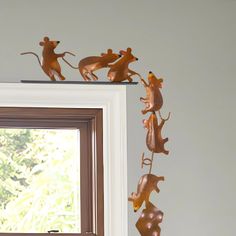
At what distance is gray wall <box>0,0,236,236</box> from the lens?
3.19 meters

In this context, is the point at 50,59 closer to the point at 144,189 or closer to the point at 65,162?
the point at 144,189

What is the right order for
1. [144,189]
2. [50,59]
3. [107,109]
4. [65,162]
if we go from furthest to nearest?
[65,162] < [107,109] < [50,59] < [144,189]

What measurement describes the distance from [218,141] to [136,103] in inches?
18.7

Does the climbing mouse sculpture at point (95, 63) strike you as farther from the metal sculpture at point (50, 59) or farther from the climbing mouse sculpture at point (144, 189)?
the climbing mouse sculpture at point (144, 189)

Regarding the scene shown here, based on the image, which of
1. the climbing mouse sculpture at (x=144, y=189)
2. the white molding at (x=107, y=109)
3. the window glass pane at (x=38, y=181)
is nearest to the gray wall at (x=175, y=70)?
the white molding at (x=107, y=109)

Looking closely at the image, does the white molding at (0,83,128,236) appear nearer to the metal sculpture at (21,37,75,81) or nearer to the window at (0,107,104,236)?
the window at (0,107,104,236)

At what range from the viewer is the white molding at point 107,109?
310 cm

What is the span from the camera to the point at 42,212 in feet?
10.5

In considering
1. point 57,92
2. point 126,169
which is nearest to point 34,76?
point 57,92

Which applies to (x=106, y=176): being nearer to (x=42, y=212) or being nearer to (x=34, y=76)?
(x=42, y=212)

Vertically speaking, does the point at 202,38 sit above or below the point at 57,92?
above

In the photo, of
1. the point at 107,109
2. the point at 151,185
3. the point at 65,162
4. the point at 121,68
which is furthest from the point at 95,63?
the point at 65,162

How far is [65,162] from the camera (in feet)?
10.7

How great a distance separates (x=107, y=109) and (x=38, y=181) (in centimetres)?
50
